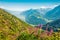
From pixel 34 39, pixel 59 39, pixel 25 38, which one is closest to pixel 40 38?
pixel 34 39

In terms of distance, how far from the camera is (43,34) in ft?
137

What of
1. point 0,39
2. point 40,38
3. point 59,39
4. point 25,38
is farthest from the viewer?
point 0,39

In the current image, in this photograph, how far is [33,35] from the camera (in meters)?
43.4

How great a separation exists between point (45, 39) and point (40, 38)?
3212 millimetres

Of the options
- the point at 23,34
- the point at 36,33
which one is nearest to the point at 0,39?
the point at 23,34

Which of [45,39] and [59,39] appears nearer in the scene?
[45,39]

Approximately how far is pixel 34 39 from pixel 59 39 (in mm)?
10201

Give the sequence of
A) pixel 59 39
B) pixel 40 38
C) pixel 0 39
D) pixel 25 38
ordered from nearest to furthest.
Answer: pixel 40 38
pixel 25 38
pixel 59 39
pixel 0 39

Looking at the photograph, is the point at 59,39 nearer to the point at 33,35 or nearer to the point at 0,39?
the point at 33,35

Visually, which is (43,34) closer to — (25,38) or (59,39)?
(25,38)

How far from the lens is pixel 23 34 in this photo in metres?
46.2

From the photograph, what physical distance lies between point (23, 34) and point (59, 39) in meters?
9.50

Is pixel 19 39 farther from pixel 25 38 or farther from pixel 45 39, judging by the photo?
pixel 45 39

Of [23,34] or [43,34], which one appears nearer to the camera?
[43,34]
